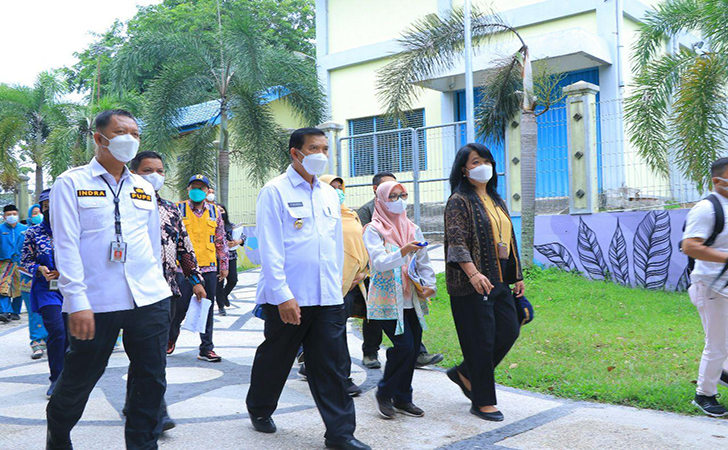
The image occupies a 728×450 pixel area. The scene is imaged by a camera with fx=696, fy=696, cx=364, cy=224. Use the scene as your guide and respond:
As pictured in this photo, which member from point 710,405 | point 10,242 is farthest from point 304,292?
point 10,242

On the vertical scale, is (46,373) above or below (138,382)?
below

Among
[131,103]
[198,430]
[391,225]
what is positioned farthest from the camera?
[131,103]

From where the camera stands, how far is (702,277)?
4.78 meters

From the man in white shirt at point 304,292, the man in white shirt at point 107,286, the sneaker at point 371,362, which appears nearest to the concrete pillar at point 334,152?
the sneaker at point 371,362

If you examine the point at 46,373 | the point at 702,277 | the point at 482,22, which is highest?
the point at 482,22

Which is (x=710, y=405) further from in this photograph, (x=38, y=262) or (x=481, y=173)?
(x=38, y=262)

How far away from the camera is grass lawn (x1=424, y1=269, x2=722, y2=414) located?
543cm

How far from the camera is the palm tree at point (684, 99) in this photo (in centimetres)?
961

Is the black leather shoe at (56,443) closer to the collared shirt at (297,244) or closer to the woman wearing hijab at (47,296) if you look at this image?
the collared shirt at (297,244)

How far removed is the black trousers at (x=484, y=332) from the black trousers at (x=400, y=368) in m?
0.37

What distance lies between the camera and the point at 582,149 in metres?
11.3

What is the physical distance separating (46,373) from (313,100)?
12.9m

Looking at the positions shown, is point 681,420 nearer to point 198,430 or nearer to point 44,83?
point 198,430

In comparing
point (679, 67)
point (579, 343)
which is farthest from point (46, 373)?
point (679, 67)
